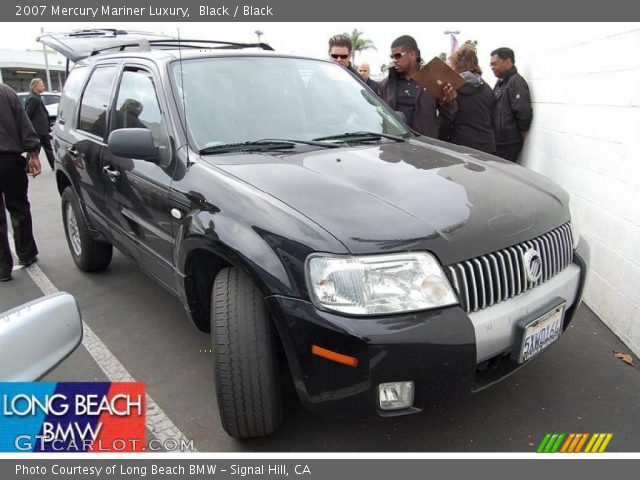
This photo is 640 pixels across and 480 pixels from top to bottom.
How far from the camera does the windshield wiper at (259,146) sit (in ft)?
8.75

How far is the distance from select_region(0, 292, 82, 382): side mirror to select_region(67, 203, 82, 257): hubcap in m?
3.36

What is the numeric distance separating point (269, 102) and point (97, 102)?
64.4 inches

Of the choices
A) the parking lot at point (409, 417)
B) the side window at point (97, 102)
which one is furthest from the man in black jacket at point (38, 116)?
the parking lot at point (409, 417)

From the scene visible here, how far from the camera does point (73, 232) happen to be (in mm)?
4777

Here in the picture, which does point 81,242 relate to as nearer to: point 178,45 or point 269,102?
point 178,45

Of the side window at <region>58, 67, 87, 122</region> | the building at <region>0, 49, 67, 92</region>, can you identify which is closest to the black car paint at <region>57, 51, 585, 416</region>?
the side window at <region>58, 67, 87, 122</region>

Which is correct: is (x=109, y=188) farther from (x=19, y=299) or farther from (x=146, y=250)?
(x=19, y=299)

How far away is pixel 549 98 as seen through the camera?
15.9 ft

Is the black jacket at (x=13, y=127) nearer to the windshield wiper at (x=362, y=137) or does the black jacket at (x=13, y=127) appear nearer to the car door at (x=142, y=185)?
the car door at (x=142, y=185)

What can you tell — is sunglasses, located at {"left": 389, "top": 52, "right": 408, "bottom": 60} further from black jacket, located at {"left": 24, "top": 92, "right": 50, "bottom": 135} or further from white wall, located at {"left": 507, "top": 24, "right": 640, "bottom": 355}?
black jacket, located at {"left": 24, "top": 92, "right": 50, "bottom": 135}

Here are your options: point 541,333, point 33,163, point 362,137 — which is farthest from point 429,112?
point 33,163

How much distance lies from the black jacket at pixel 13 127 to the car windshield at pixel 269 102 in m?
2.53

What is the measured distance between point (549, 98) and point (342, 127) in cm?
273

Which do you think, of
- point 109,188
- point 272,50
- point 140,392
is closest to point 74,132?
point 109,188
